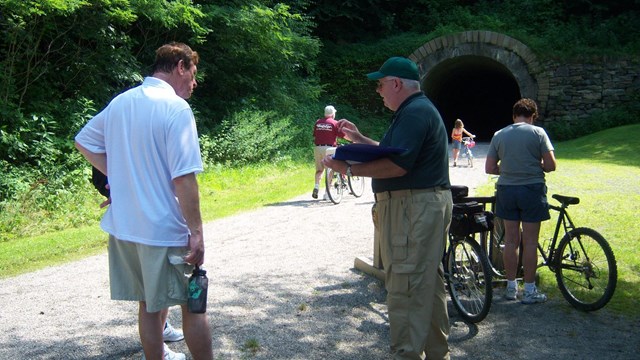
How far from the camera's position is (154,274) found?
124 inches

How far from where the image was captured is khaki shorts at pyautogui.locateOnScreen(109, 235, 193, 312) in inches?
124

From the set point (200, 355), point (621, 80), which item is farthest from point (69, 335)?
point (621, 80)

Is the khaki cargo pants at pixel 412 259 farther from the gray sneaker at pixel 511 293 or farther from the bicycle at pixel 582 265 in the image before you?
the gray sneaker at pixel 511 293

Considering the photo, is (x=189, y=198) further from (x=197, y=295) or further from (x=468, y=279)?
(x=468, y=279)

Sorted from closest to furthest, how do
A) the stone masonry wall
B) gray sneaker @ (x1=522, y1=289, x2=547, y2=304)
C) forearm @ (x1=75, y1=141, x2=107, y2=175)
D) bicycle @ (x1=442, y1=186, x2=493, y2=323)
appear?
forearm @ (x1=75, y1=141, x2=107, y2=175) < bicycle @ (x1=442, y1=186, x2=493, y2=323) < gray sneaker @ (x1=522, y1=289, x2=547, y2=304) < the stone masonry wall

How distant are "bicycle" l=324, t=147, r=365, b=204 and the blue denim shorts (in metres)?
5.97

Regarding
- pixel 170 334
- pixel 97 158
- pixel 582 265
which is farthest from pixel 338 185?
pixel 97 158

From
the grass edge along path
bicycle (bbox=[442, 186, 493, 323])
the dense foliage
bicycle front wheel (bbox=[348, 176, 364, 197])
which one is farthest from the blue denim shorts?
the dense foliage

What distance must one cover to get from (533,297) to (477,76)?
96.1 feet

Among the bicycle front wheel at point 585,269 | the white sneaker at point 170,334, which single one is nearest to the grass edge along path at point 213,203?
the white sneaker at point 170,334

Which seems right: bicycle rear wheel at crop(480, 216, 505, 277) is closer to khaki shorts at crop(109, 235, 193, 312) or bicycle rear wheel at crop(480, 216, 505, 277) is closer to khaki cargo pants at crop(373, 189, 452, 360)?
khaki cargo pants at crop(373, 189, 452, 360)

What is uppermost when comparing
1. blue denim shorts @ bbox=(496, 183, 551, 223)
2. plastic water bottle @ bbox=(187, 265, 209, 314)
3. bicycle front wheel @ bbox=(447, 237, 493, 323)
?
blue denim shorts @ bbox=(496, 183, 551, 223)

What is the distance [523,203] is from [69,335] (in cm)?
395

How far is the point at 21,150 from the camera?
1204 cm
